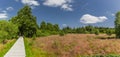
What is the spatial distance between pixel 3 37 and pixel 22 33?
97.2 ft

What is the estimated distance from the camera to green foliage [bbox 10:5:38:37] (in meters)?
91.9

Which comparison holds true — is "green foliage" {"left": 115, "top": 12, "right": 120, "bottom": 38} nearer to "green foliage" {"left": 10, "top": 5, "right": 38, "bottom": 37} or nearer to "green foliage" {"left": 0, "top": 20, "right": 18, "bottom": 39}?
"green foliage" {"left": 0, "top": 20, "right": 18, "bottom": 39}

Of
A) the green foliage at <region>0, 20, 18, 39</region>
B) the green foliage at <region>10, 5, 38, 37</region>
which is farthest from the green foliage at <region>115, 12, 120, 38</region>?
the green foliage at <region>10, 5, 38, 37</region>

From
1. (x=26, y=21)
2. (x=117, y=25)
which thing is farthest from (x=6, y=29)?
(x=117, y=25)

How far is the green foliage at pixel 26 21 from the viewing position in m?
91.9

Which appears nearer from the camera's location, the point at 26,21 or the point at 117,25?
the point at 117,25

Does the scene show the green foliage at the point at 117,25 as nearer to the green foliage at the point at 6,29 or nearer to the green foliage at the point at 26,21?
the green foliage at the point at 6,29

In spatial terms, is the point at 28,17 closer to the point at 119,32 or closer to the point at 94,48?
the point at 119,32

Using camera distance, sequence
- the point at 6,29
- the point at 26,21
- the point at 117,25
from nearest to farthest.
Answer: the point at 117,25, the point at 6,29, the point at 26,21

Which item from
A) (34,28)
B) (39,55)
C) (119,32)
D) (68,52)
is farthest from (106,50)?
(34,28)

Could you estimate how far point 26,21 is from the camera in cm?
9194

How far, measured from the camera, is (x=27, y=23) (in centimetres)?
9219

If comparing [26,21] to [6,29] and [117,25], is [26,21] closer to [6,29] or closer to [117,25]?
[6,29]

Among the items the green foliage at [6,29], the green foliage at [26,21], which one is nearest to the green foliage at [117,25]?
the green foliage at [6,29]
